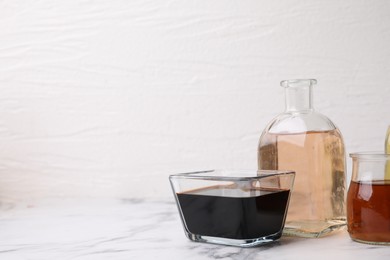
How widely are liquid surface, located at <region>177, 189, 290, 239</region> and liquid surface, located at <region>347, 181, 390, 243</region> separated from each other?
0.09 m

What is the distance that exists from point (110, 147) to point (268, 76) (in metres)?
0.37

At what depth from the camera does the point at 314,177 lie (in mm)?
812

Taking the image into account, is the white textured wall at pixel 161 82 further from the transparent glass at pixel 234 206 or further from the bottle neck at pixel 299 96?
the transparent glass at pixel 234 206

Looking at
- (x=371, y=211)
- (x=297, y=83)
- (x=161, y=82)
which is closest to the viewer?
(x=371, y=211)

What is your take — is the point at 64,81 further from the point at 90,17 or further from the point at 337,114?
the point at 337,114

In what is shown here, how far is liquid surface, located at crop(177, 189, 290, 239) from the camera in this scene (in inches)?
28.4

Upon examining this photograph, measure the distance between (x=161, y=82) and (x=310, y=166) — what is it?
0.49 m

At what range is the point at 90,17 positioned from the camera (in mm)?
1247

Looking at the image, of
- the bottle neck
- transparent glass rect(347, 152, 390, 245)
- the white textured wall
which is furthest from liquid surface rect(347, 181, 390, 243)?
the white textured wall

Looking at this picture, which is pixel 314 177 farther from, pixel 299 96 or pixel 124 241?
pixel 124 241

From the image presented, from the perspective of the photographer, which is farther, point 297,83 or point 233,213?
point 297,83

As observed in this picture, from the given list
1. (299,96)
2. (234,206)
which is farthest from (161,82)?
(234,206)

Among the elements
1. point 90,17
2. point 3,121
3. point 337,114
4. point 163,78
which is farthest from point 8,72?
point 337,114

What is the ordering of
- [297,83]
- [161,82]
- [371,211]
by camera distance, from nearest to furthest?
[371,211], [297,83], [161,82]
